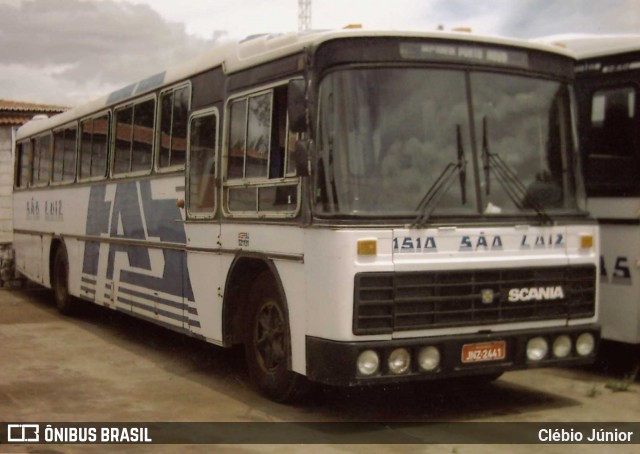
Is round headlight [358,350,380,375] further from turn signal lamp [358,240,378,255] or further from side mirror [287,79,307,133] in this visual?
side mirror [287,79,307,133]

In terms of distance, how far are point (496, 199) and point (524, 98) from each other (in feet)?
3.00

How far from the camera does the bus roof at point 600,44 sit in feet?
27.3

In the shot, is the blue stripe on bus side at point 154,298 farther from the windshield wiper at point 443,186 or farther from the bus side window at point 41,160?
the bus side window at point 41,160

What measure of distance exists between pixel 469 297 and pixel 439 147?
44.7 inches

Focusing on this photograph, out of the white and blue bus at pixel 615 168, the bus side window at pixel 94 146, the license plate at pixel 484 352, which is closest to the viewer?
the license plate at pixel 484 352

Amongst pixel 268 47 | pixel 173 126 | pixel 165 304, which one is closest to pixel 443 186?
pixel 268 47

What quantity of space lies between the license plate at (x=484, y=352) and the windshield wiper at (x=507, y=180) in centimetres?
106

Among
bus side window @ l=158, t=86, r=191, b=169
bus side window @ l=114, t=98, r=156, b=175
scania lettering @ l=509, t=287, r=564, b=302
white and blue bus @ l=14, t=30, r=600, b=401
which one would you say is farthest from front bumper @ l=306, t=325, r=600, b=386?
bus side window @ l=114, t=98, r=156, b=175

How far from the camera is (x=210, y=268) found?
8492mm

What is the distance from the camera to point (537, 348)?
23.1ft

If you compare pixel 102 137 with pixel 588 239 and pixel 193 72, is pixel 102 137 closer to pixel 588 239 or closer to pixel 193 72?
pixel 193 72

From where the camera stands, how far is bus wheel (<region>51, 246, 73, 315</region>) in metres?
13.9

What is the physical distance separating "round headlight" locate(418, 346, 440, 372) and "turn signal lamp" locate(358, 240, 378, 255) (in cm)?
82

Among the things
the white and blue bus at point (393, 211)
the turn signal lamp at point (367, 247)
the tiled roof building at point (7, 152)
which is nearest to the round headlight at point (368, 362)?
the white and blue bus at point (393, 211)
